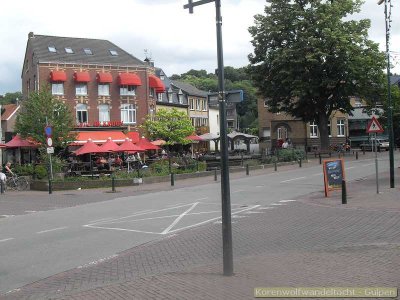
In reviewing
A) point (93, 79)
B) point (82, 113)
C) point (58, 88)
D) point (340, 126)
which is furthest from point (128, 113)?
A: point (340, 126)

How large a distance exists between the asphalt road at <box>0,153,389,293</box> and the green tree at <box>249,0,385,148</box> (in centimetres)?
2287

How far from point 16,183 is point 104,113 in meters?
21.8

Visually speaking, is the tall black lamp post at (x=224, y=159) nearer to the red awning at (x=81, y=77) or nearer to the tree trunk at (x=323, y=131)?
the tree trunk at (x=323, y=131)

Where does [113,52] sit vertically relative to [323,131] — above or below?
above

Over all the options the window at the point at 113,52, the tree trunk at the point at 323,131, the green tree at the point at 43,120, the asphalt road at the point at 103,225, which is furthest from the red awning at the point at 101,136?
the asphalt road at the point at 103,225

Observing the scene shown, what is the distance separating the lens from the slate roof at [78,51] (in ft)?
155

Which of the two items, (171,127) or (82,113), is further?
(82,113)

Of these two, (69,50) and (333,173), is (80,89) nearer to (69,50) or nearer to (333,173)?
(69,50)

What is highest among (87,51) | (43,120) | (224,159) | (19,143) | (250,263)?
(87,51)

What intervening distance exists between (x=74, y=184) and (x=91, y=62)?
24279mm

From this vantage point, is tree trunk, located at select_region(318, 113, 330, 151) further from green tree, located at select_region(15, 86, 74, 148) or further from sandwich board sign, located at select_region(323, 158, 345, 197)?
sandwich board sign, located at select_region(323, 158, 345, 197)

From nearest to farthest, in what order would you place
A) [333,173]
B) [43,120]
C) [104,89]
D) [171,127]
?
[333,173] < [43,120] < [171,127] < [104,89]

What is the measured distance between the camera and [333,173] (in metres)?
17.3

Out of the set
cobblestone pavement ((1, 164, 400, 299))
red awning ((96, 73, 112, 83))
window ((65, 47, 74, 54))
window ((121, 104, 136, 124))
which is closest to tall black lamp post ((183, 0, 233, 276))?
cobblestone pavement ((1, 164, 400, 299))
